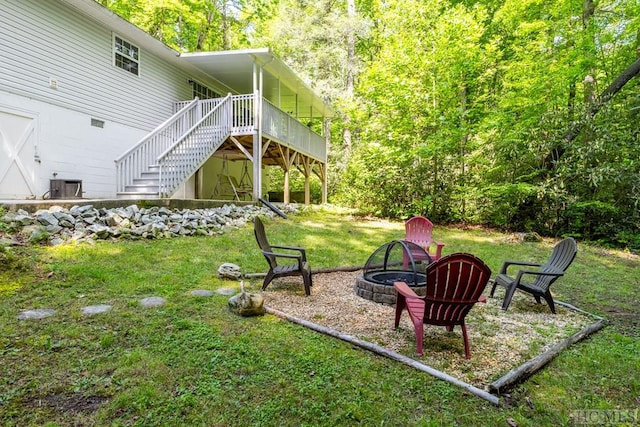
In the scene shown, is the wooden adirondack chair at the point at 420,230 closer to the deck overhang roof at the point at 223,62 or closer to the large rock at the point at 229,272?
the large rock at the point at 229,272

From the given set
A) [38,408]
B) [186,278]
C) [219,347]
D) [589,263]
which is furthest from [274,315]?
[589,263]

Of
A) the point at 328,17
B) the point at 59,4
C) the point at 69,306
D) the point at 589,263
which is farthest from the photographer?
the point at 328,17

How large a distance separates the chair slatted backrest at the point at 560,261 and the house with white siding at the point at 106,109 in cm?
771

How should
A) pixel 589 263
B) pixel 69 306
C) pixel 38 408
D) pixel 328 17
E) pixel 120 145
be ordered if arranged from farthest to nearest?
pixel 328 17 < pixel 120 145 < pixel 589 263 < pixel 69 306 < pixel 38 408

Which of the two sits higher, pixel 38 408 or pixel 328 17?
pixel 328 17

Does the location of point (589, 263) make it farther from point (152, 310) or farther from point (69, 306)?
point (69, 306)

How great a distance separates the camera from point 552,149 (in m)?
10.5

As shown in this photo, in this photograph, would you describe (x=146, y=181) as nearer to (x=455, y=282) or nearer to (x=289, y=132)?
(x=289, y=132)

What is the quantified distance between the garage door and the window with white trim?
9.94ft

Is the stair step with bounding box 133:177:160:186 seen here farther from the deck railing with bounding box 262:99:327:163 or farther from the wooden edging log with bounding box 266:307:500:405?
the wooden edging log with bounding box 266:307:500:405

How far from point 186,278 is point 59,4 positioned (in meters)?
7.91

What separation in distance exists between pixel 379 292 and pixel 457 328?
39.9 inches

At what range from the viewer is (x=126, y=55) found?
9.84 m

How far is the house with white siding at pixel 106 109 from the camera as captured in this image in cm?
748
